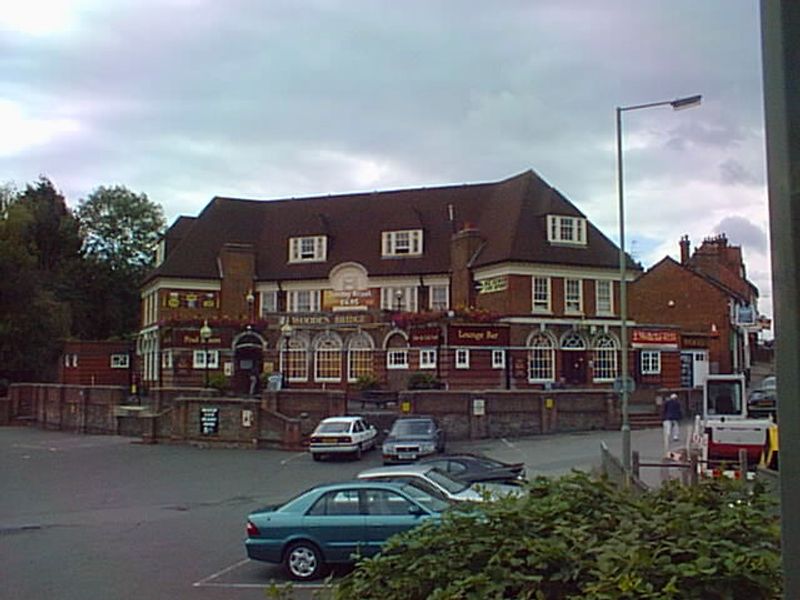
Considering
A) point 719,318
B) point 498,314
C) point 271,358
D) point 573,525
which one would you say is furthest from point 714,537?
point 719,318

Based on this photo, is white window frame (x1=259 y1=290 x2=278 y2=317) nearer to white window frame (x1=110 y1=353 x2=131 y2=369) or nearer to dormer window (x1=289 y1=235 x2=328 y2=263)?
dormer window (x1=289 y1=235 x2=328 y2=263)

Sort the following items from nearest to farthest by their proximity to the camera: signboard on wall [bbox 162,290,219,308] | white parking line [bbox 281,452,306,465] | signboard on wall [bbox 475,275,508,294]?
1. white parking line [bbox 281,452,306,465]
2. signboard on wall [bbox 475,275,508,294]
3. signboard on wall [bbox 162,290,219,308]

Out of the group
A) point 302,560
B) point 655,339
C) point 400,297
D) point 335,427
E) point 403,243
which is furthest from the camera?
point 403,243

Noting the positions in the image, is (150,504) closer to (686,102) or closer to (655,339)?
(686,102)

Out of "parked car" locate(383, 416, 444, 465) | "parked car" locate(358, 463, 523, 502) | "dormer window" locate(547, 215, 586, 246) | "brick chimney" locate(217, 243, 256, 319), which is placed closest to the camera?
"parked car" locate(358, 463, 523, 502)

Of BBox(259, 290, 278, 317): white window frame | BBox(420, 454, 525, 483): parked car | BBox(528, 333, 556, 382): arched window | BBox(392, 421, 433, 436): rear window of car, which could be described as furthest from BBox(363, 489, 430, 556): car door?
BBox(259, 290, 278, 317): white window frame

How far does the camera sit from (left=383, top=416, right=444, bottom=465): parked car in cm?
3181

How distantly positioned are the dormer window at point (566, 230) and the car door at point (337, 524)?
133 feet

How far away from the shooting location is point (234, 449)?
39.5 m

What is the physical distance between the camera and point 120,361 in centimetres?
6406

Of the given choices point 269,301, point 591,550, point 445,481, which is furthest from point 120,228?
point 591,550

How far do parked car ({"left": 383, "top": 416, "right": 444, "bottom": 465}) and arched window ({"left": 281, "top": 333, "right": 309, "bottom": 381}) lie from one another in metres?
18.6

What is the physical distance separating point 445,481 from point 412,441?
46.8ft

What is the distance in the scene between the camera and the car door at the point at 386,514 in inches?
572
